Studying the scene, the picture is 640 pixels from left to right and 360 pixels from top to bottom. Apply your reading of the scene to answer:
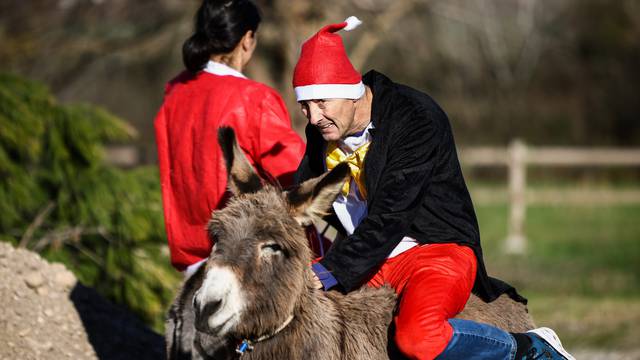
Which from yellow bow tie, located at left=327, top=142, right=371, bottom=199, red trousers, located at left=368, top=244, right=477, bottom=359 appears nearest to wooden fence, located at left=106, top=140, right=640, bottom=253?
yellow bow tie, located at left=327, top=142, right=371, bottom=199

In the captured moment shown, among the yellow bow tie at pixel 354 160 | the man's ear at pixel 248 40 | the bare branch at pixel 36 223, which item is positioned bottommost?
the bare branch at pixel 36 223

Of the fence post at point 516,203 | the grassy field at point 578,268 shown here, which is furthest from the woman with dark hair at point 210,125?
the fence post at point 516,203

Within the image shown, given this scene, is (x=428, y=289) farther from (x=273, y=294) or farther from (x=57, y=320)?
(x=57, y=320)

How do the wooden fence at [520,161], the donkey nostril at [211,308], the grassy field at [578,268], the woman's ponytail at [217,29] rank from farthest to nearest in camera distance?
the wooden fence at [520,161] → the grassy field at [578,268] → the woman's ponytail at [217,29] → the donkey nostril at [211,308]

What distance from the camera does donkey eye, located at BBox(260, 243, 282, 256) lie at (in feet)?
13.1

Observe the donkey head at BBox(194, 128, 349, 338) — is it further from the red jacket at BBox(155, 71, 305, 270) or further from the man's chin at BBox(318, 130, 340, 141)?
the red jacket at BBox(155, 71, 305, 270)

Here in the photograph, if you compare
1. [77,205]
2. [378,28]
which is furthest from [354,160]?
[378,28]

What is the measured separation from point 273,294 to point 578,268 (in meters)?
11.9

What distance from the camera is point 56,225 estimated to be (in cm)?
802

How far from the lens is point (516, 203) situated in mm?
17844

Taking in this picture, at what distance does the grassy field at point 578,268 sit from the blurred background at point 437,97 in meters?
0.05

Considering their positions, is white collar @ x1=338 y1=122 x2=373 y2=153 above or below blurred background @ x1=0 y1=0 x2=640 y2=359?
above

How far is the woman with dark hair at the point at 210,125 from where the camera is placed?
5039mm

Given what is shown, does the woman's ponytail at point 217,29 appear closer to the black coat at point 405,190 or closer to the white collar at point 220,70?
the white collar at point 220,70
